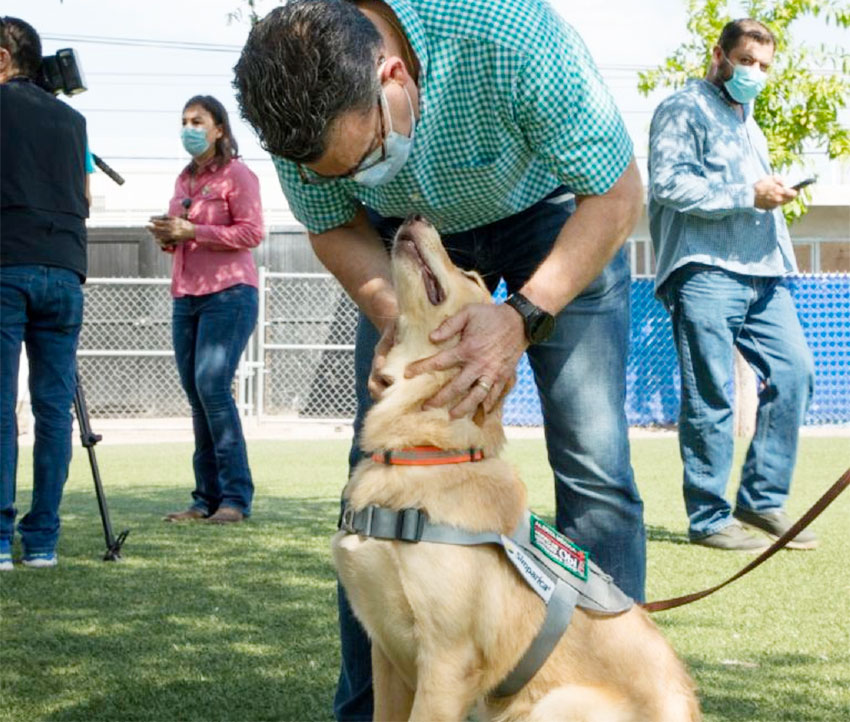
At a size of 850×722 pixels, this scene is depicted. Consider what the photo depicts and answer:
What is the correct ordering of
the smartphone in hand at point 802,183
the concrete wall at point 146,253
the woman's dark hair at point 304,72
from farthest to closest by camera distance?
the concrete wall at point 146,253 → the smartphone in hand at point 802,183 → the woman's dark hair at point 304,72

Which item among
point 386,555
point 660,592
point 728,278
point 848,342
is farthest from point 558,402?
point 848,342

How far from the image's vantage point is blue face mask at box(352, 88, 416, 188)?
2.91 m

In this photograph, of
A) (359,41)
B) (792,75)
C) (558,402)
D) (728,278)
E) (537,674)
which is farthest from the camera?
(792,75)

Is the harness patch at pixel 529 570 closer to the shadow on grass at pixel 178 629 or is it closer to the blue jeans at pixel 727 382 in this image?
the shadow on grass at pixel 178 629

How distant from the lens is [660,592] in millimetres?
5391

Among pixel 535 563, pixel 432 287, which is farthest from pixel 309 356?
pixel 535 563

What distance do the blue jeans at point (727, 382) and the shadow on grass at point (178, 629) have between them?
2078mm

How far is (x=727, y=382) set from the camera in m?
6.68

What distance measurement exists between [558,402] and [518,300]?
0.52 m

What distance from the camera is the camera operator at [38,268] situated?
5801 mm

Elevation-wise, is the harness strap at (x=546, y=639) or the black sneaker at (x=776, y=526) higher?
the harness strap at (x=546, y=639)

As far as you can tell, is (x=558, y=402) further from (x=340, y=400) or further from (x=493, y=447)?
(x=340, y=400)

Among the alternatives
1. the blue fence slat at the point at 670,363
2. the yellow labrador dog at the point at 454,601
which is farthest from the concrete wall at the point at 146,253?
the yellow labrador dog at the point at 454,601

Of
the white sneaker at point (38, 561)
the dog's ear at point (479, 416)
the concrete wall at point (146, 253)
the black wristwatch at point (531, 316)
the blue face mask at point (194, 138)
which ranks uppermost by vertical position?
the blue face mask at point (194, 138)
